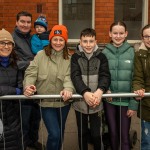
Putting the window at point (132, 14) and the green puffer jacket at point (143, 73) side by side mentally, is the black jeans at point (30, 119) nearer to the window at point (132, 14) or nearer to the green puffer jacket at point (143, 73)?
the green puffer jacket at point (143, 73)

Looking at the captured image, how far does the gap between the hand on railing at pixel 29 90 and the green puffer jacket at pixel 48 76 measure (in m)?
0.11

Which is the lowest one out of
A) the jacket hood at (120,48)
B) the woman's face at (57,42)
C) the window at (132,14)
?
the jacket hood at (120,48)

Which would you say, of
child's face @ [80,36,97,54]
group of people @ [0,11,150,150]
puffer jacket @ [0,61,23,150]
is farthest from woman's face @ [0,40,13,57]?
child's face @ [80,36,97,54]

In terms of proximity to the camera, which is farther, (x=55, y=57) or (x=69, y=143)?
(x=69, y=143)

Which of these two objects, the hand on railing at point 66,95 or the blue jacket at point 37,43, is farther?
the blue jacket at point 37,43

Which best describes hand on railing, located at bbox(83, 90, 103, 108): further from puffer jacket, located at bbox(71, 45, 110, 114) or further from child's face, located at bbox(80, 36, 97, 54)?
child's face, located at bbox(80, 36, 97, 54)

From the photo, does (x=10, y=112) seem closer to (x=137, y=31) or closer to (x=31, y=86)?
(x=31, y=86)

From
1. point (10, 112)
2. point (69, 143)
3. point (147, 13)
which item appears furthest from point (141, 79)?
point (147, 13)

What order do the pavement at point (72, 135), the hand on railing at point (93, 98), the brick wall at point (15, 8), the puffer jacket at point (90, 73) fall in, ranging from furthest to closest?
the brick wall at point (15, 8) → the pavement at point (72, 135) → the puffer jacket at point (90, 73) → the hand on railing at point (93, 98)

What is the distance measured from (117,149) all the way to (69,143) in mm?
1271

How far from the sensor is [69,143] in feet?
16.1

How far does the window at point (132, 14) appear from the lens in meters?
7.51

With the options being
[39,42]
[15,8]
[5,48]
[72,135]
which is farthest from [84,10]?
[5,48]

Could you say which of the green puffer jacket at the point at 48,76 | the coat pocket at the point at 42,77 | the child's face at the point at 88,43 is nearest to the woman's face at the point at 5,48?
the green puffer jacket at the point at 48,76
